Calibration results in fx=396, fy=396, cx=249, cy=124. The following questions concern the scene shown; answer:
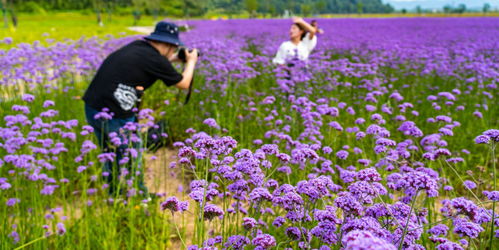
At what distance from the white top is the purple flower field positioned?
0.38m

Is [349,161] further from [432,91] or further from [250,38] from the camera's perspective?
[250,38]

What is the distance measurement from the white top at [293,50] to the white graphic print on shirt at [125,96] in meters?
3.30

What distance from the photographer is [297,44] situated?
728 cm

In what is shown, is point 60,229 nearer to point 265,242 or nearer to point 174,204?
point 174,204

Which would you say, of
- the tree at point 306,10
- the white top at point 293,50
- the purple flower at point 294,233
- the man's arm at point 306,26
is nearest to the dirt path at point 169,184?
the purple flower at point 294,233

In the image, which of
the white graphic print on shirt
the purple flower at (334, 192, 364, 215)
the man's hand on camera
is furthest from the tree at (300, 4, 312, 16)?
the purple flower at (334, 192, 364, 215)

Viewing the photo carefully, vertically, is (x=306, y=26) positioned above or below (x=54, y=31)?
below

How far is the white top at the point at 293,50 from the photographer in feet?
22.8

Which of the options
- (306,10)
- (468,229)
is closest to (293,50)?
(468,229)

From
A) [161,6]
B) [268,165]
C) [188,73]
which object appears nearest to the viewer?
[268,165]

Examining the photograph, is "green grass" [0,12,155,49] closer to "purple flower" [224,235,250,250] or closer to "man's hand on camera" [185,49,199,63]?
"man's hand on camera" [185,49,199,63]

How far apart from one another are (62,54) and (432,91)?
650 cm

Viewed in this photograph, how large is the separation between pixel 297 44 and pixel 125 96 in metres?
4.01

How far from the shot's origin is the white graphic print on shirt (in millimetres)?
4090
